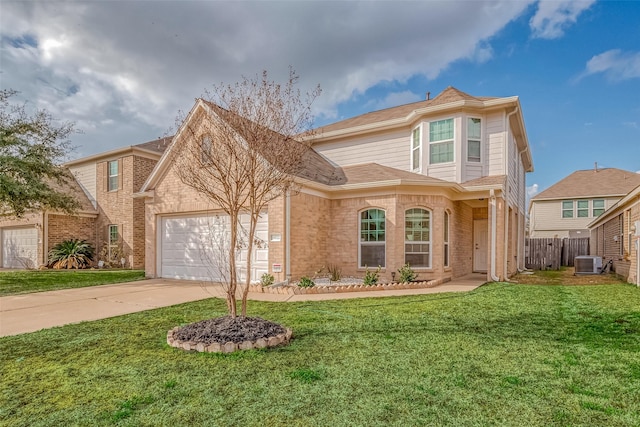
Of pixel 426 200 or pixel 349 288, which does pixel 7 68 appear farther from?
pixel 426 200

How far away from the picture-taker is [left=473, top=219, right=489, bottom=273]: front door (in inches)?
584

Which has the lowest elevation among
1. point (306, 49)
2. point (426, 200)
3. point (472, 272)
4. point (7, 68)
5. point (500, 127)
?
point (472, 272)

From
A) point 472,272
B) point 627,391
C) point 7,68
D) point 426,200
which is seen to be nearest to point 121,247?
point 7,68

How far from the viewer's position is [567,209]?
26.1 meters

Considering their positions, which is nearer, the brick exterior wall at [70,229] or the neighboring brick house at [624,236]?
the neighboring brick house at [624,236]

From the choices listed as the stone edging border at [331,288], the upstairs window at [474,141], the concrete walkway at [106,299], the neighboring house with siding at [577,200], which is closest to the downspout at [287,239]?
the stone edging border at [331,288]

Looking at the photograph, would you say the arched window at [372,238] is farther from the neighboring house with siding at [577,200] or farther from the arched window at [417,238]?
the neighboring house with siding at [577,200]

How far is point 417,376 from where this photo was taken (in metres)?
3.63

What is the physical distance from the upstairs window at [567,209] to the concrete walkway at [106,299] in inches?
805

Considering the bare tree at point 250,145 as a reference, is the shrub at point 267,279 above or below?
below

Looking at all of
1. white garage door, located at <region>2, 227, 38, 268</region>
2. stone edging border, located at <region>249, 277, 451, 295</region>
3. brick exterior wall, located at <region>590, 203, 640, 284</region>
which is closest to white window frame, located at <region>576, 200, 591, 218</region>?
brick exterior wall, located at <region>590, 203, 640, 284</region>

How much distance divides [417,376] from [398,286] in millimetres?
6315

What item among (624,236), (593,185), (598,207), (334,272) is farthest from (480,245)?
(593,185)

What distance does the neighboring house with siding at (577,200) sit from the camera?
24938mm
